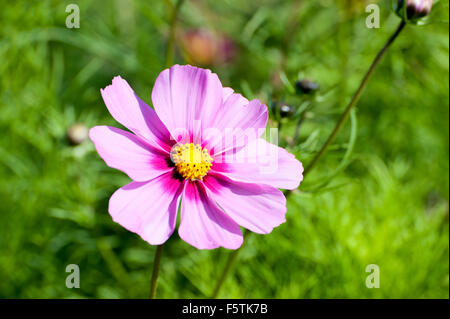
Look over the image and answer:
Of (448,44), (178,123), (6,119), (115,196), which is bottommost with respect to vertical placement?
(115,196)

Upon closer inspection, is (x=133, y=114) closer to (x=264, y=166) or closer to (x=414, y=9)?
(x=264, y=166)

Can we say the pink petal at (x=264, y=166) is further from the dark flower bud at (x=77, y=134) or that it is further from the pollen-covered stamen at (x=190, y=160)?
the dark flower bud at (x=77, y=134)

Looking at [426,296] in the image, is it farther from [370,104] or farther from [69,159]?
[69,159]

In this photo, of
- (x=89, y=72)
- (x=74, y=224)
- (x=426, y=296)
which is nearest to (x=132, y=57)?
(x=89, y=72)

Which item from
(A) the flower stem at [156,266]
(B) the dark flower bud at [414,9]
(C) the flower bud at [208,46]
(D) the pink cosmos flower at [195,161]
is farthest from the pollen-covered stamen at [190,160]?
(C) the flower bud at [208,46]

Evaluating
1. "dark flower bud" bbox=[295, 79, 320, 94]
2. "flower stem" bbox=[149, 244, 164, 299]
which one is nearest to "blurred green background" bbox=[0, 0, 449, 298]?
"dark flower bud" bbox=[295, 79, 320, 94]

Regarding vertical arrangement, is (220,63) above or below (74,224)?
above

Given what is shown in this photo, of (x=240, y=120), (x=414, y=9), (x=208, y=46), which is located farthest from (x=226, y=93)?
(x=208, y=46)
